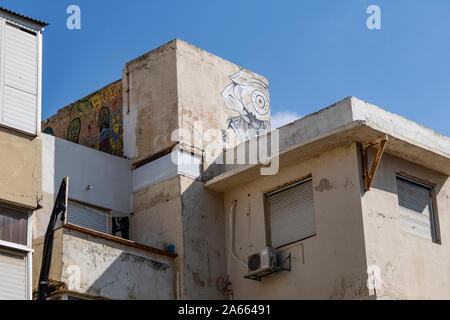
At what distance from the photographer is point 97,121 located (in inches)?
973

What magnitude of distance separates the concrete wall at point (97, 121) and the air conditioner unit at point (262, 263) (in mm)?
4719

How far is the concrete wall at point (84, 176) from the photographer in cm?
2122

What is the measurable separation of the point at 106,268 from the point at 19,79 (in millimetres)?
4393

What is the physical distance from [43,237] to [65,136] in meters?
6.52

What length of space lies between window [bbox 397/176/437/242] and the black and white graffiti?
4491 millimetres

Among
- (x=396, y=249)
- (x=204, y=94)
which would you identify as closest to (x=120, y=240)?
(x=204, y=94)

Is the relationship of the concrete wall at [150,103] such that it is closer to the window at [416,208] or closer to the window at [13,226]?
the window at [416,208]

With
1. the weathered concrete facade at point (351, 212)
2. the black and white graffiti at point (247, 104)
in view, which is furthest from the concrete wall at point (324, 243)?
the black and white graffiti at point (247, 104)

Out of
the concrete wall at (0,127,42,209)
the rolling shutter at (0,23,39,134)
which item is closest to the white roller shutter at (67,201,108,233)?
the concrete wall at (0,127,42,209)

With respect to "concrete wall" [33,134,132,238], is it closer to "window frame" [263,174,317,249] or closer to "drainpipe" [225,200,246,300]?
"drainpipe" [225,200,246,300]

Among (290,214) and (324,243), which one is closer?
(324,243)

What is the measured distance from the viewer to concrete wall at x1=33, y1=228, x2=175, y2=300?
19266mm

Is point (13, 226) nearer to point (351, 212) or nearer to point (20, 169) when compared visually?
point (20, 169)

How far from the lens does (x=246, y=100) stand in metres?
24.4
